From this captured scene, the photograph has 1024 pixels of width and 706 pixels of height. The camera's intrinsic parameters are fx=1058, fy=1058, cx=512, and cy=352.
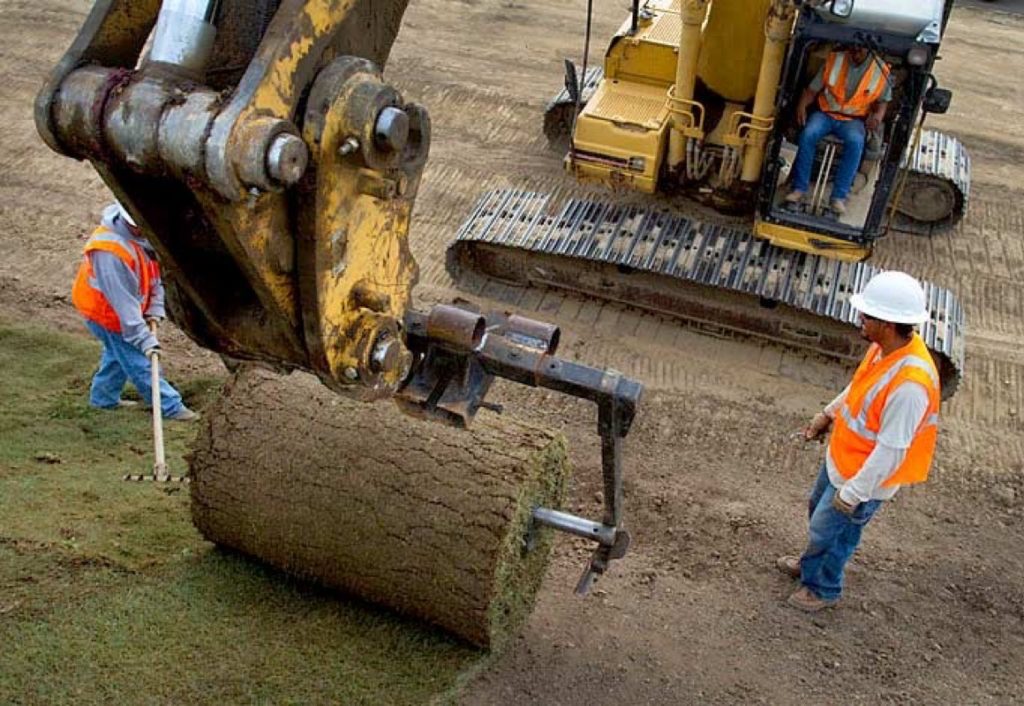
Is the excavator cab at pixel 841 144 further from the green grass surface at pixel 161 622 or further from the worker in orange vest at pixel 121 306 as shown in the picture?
the green grass surface at pixel 161 622

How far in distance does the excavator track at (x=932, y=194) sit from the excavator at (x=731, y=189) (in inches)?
39.8

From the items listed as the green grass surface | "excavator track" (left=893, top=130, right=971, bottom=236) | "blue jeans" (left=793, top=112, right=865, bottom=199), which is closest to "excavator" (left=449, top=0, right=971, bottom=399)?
"blue jeans" (left=793, top=112, right=865, bottom=199)

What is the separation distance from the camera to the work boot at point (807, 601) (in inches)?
219

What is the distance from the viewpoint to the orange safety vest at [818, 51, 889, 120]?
731cm

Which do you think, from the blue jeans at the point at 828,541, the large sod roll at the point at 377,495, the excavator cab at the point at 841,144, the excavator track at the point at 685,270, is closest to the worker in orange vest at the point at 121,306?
the large sod roll at the point at 377,495

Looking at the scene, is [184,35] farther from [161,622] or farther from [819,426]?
[819,426]

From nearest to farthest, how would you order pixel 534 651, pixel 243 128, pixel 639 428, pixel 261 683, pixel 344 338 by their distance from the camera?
pixel 243 128, pixel 344 338, pixel 261 683, pixel 534 651, pixel 639 428

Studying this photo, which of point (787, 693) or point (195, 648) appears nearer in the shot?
point (195, 648)

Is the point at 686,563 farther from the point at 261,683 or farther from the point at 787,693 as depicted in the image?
the point at 261,683

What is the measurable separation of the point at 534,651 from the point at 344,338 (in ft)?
7.29

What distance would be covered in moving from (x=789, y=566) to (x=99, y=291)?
4.21 meters

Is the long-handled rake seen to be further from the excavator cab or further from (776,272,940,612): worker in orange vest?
the excavator cab

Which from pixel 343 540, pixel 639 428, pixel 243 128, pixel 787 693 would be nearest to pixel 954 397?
pixel 639 428

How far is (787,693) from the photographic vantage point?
16.4 ft
